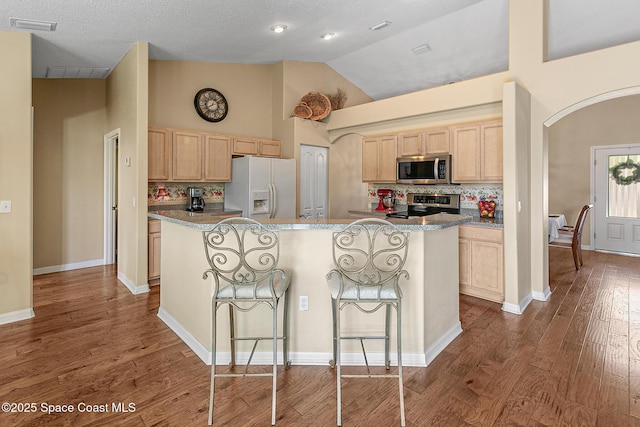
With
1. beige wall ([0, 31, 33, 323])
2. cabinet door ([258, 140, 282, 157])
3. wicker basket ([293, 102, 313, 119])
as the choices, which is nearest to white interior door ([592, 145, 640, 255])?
wicker basket ([293, 102, 313, 119])

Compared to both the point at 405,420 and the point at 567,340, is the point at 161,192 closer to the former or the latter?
the point at 405,420

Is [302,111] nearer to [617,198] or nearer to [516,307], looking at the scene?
[516,307]

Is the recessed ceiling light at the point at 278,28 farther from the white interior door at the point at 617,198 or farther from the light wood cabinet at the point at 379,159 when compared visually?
the white interior door at the point at 617,198

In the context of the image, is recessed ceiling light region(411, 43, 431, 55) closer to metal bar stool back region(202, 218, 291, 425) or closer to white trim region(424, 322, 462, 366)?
white trim region(424, 322, 462, 366)

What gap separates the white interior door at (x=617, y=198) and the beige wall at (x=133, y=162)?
7.78 m

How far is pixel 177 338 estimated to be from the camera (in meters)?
2.90

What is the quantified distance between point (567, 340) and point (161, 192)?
16.1 feet

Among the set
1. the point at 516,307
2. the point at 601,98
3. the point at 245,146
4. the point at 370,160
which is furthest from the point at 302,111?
the point at 516,307

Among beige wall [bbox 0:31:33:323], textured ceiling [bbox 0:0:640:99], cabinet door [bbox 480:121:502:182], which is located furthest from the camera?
cabinet door [bbox 480:121:502:182]

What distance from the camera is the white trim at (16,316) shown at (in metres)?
3.21

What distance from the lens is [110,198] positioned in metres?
5.47

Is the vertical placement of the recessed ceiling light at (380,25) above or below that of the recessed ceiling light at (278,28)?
above

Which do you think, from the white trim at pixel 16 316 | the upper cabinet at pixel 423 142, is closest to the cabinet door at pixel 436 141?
the upper cabinet at pixel 423 142

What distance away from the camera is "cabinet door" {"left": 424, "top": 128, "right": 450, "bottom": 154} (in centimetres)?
462
